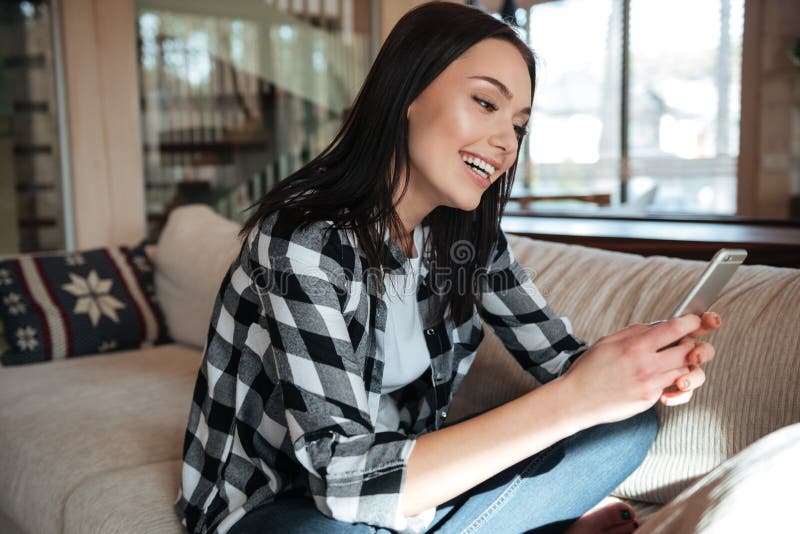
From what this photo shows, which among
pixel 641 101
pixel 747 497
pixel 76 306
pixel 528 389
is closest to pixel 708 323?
pixel 747 497

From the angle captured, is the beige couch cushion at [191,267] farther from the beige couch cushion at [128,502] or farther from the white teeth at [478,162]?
the white teeth at [478,162]

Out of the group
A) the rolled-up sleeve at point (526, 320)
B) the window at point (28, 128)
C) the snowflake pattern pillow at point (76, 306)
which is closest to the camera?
the rolled-up sleeve at point (526, 320)

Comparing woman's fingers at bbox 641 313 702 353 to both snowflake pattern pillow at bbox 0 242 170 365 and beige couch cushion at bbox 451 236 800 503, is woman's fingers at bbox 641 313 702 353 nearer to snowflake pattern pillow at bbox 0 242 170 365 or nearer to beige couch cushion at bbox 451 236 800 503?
beige couch cushion at bbox 451 236 800 503

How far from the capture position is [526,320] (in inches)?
50.9

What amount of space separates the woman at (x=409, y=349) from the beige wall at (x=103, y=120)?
250 cm

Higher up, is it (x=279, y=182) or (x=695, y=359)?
(x=279, y=182)

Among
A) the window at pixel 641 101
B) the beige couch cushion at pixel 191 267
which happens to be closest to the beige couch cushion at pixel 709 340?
the beige couch cushion at pixel 191 267

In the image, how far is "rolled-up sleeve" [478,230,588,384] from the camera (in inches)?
50.4

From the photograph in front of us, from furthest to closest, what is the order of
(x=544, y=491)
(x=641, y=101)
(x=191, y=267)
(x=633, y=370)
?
(x=641, y=101)
(x=191, y=267)
(x=544, y=491)
(x=633, y=370)

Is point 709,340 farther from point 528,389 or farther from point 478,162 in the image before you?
point 478,162

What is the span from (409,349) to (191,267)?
1.23m

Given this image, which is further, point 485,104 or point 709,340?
point 709,340

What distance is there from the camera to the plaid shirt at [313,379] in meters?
0.89

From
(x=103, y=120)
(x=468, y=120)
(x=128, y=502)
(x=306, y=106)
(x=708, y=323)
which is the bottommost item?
(x=128, y=502)
